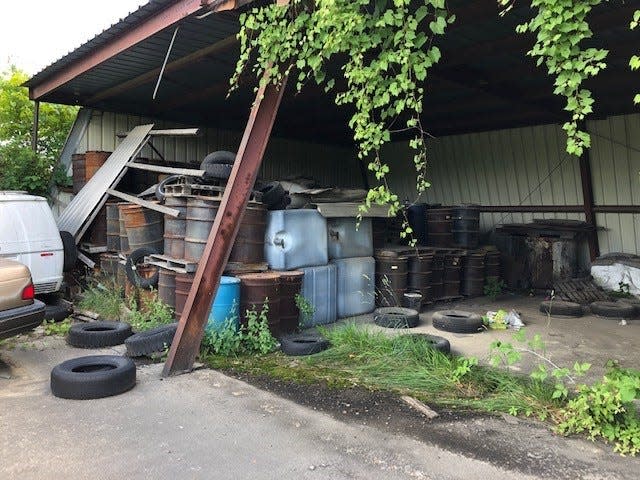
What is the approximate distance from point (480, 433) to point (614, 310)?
569cm

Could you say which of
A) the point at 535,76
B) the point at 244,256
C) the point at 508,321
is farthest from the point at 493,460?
the point at 535,76

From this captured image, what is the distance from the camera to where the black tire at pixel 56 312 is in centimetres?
686

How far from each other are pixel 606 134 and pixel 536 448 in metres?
9.38

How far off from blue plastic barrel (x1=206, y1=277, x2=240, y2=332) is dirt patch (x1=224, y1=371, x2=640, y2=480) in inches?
49.0

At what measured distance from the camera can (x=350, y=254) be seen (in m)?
7.82

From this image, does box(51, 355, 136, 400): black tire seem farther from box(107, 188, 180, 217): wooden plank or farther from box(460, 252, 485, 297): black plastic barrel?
box(460, 252, 485, 297): black plastic barrel

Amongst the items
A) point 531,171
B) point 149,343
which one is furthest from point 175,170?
point 531,171

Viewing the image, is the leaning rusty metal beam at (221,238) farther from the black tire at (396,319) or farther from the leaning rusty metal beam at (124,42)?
the black tire at (396,319)

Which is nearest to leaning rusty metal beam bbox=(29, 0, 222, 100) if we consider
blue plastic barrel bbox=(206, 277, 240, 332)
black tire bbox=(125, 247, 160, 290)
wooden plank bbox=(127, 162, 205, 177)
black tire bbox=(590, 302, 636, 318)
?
wooden plank bbox=(127, 162, 205, 177)

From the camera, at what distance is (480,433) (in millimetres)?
3654

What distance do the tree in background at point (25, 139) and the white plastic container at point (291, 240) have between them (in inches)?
243

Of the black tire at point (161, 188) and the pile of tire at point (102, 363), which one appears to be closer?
the pile of tire at point (102, 363)

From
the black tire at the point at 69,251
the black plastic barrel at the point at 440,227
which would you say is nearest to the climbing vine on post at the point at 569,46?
the black plastic barrel at the point at 440,227

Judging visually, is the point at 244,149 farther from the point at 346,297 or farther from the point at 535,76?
the point at 535,76
